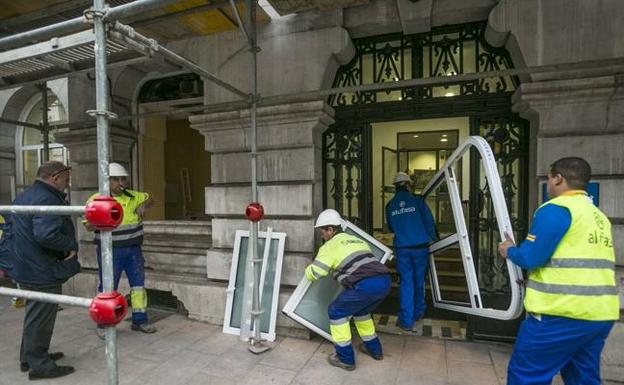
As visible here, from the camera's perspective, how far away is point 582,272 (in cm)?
226

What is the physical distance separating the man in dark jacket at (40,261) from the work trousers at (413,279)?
3.66m

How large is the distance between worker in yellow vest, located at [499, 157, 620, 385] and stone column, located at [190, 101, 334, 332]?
2441 millimetres

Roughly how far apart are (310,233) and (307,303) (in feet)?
2.67

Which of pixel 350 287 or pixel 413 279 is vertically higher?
pixel 350 287

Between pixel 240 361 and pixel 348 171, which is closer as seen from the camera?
pixel 240 361

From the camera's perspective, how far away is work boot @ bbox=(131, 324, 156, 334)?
434 centimetres

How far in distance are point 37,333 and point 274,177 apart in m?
2.82

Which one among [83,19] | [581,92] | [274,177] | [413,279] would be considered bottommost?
[413,279]

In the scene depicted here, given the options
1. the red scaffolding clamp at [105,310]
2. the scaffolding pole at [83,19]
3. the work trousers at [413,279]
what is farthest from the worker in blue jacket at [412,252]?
the scaffolding pole at [83,19]

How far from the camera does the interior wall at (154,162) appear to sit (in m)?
6.45

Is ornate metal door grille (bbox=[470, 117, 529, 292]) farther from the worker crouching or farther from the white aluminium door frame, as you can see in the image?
the worker crouching

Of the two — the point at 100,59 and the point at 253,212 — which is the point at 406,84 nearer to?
the point at 253,212

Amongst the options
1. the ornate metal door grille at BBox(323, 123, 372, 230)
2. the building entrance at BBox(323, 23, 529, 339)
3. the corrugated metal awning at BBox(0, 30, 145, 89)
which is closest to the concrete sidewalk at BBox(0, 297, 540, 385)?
the building entrance at BBox(323, 23, 529, 339)

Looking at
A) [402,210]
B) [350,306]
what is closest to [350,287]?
[350,306]
